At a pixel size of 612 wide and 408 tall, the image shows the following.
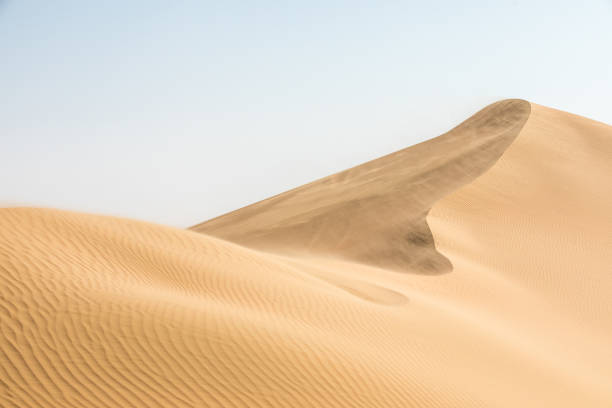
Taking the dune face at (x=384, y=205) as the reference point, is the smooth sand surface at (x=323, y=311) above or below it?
below

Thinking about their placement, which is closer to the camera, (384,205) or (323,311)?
(323,311)

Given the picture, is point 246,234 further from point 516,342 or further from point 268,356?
point 268,356

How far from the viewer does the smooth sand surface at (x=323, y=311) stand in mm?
6082

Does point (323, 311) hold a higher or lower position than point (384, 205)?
lower

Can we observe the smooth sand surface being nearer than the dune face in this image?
Yes

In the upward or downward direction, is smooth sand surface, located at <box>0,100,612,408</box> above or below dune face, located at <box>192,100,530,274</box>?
below

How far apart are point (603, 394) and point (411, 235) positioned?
8342 millimetres

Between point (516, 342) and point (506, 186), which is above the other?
point (506, 186)

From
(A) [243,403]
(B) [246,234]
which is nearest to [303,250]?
(B) [246,234]

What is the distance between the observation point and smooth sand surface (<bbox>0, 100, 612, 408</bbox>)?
6.08 metres

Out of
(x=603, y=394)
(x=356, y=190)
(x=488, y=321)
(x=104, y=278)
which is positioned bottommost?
(x=603, y=394)

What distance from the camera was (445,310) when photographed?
1171cm

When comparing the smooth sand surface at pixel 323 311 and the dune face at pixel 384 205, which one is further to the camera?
the dune face at pixel 384 205

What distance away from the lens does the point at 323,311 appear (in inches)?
351
